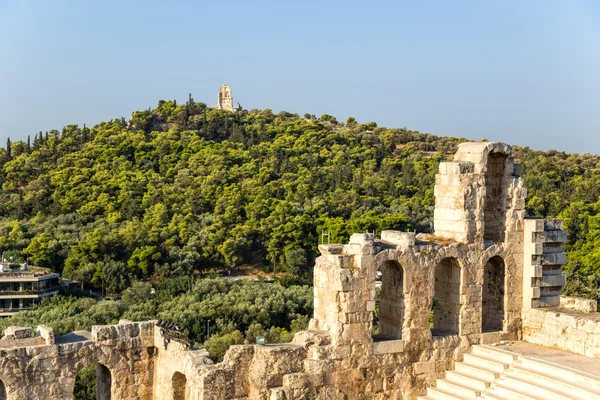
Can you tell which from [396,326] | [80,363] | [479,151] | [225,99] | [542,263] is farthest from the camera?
[225,99]

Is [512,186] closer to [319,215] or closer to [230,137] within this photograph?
[319,215]

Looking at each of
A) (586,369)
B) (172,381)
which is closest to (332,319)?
(172,381)

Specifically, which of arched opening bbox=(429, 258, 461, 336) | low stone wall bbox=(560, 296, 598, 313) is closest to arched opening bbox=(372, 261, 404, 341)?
arched opening bbox=(429, 258, 461, 336)

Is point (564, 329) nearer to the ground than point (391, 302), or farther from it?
nearer to the ground

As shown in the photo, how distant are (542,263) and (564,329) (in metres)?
1.42

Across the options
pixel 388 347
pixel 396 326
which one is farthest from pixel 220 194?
pixel 388 347

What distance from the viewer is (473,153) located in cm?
1413

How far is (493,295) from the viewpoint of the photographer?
49.5 feet

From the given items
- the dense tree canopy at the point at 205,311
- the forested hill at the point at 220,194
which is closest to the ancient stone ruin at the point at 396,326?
the dense tree canopy at the point at 205,311

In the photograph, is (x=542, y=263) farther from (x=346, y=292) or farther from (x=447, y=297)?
(x=346, y=292)

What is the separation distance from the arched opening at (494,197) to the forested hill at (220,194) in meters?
19.7

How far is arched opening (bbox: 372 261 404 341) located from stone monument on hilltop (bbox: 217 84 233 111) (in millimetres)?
80493

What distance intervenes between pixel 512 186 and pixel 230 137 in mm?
59683

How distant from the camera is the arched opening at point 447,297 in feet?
46.0
